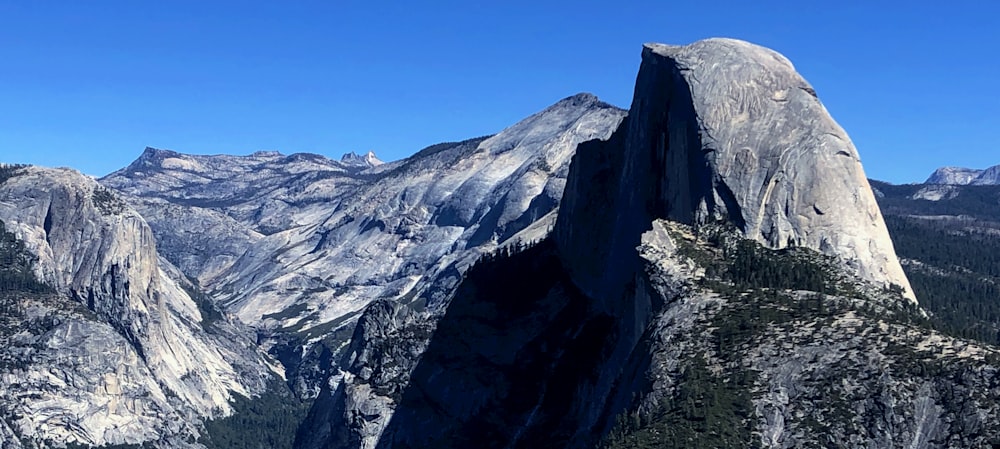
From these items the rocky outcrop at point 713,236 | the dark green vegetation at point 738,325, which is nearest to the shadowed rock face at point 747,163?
the rocky outcrop at point 713,236

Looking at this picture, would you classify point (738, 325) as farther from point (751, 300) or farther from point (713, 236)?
point (713, 236)

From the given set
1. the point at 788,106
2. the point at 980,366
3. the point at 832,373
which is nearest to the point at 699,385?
the point at 832,373

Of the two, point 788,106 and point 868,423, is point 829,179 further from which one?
point 868,423

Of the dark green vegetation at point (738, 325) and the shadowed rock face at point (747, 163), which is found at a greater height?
the shadowed rock face at point (747, 163)

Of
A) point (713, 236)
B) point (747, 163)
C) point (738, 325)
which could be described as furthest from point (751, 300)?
point (747, 163)

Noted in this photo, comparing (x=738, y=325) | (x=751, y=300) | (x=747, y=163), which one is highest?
(x=747, y=163)

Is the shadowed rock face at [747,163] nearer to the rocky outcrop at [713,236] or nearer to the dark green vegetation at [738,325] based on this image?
the rocky outcrop at [713,236]

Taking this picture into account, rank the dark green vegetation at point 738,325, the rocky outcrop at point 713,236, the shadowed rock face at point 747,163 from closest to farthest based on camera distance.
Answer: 1. the dark green vegetation at point 738,325
2. the rocky outcrop at point 713,236
3. the shadowed rock face at point 747,163

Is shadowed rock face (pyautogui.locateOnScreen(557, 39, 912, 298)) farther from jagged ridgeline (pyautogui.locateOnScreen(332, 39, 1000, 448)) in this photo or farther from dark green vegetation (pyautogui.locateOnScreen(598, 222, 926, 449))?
dark green vegetation (pyautogui.locateOnScreen(598, 222, 926, 449))

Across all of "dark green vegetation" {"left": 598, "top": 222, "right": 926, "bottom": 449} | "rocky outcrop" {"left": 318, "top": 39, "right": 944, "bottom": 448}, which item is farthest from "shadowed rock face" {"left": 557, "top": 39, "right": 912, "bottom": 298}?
"dark green vegetation" {"left": 598, "top": 222, "right": 926, "bottom": 449}
